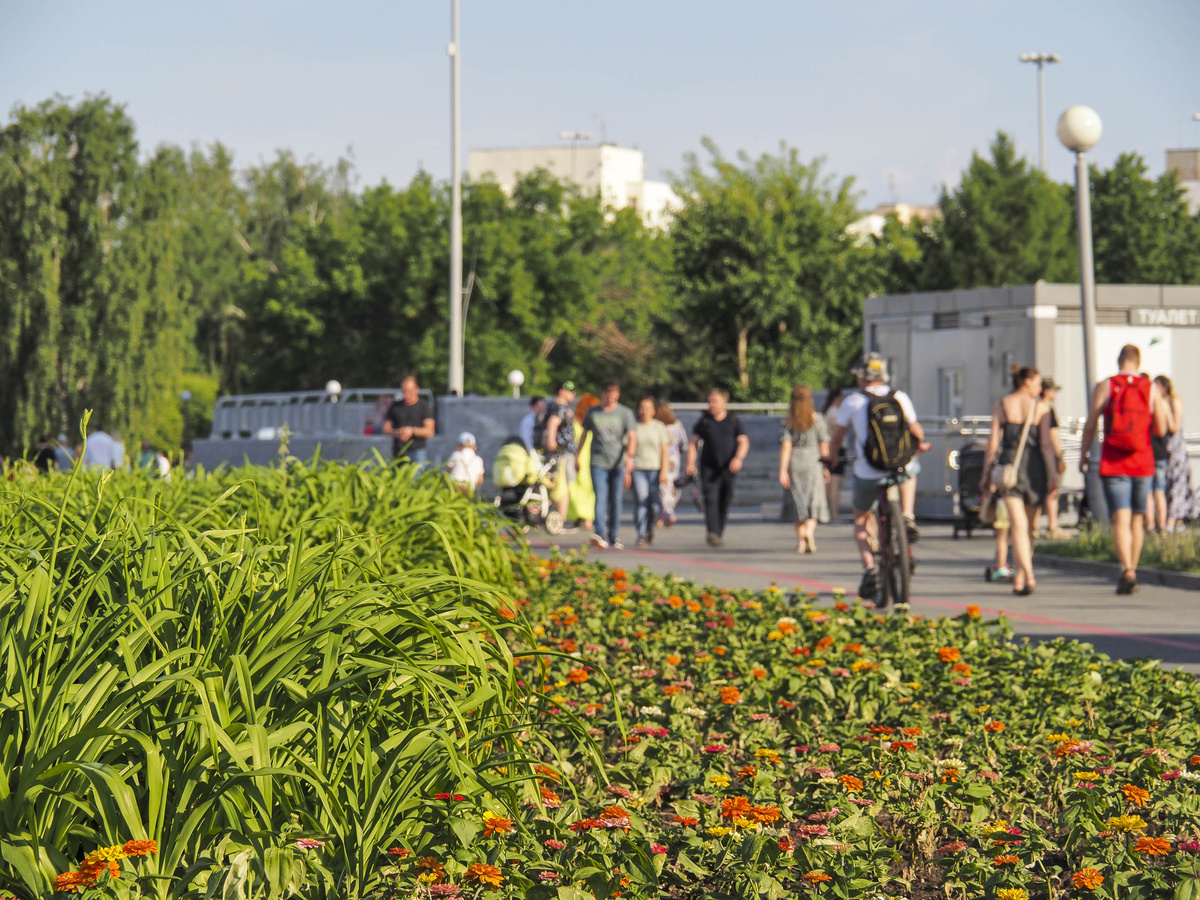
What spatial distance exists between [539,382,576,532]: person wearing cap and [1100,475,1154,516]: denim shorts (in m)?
8.50

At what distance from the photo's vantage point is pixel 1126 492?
1115cm

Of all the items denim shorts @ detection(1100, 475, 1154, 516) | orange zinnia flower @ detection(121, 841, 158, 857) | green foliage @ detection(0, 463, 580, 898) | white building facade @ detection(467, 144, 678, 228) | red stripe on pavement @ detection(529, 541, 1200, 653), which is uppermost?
white building facade @ detection(467, 144, 678, 228)

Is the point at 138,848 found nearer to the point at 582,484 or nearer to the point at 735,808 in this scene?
the point at 735,808

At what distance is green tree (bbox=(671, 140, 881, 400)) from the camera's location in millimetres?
54812

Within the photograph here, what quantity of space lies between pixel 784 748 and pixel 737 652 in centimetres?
172

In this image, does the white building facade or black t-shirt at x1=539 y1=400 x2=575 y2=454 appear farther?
the white building facade

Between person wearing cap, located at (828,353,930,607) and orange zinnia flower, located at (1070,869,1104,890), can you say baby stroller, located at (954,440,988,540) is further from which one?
orange zinnia flower, located at (1070,869,1104,890)

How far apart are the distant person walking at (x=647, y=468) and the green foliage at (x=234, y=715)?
12.8 meters

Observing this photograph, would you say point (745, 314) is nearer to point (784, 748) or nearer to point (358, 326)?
point (358, 326)

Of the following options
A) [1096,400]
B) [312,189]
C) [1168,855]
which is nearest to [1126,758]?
[1168,855]

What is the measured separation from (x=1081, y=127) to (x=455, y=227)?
17.7 m

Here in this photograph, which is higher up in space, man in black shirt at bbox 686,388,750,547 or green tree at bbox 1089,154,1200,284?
green tree at bbox 1089,154,1200,284

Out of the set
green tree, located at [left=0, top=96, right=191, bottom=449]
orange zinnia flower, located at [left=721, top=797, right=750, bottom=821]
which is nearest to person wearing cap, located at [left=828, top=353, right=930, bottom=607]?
orange zinnia flower, located at [left=721, top=797, right=750, bottom=821]

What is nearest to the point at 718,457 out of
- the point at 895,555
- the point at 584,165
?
the point at 895,555
